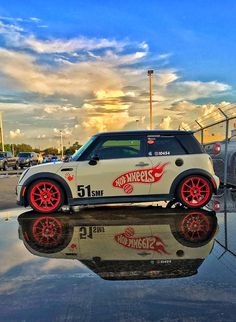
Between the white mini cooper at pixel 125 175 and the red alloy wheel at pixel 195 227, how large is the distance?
2.59 ft

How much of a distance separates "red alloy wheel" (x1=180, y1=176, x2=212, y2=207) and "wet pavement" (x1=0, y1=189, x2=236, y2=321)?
0.58 metres

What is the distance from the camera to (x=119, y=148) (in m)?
7.10

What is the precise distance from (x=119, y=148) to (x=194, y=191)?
172cm

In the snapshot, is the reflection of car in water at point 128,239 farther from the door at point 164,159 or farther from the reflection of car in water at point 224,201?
the reflection of car in water at point 224,201

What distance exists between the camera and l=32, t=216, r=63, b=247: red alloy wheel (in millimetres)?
5012

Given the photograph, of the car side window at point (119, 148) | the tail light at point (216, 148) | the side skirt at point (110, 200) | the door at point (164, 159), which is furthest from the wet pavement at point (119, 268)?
the tail light at point (216, 148)

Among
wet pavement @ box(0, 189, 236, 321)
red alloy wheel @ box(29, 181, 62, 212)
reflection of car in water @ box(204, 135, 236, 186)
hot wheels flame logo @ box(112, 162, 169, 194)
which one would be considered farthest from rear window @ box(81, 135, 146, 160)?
reflection of car in water @ box(204, 135, 236, 186)

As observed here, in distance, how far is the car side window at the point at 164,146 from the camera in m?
7.13

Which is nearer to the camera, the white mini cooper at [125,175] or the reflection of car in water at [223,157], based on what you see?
the white mini cooper at [125,175]

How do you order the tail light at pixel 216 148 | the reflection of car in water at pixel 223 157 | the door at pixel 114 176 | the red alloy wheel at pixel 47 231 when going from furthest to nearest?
the tail light at pixel 216 148, the reflection of car in water at pixel 223 157, the door at pixel 114 176, the red alloy wheel at pixel 47 231

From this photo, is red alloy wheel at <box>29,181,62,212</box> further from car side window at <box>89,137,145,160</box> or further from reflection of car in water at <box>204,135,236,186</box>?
reflection of car in water at <box>204,135,236,186</box>

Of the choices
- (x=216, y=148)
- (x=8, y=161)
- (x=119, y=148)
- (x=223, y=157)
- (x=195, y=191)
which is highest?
(x=119, y=148)

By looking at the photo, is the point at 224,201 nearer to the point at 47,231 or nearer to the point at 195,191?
the point at 195,191

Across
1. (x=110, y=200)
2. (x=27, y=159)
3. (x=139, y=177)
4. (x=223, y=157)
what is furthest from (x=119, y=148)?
(x=27, y=159)
